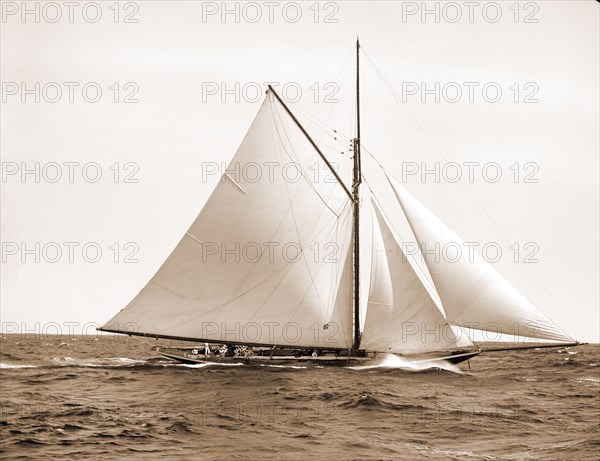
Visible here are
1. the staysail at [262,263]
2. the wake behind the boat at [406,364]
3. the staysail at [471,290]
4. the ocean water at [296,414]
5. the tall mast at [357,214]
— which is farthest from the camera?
the tall mast at [357,214]

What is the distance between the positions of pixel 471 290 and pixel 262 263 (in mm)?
11728

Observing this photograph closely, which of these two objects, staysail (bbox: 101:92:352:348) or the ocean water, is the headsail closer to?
the ocean water

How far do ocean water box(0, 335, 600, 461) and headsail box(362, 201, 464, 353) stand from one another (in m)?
1.65

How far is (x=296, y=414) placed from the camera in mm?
32562

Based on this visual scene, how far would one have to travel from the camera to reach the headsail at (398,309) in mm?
48281

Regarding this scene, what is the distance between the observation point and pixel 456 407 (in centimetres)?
3516

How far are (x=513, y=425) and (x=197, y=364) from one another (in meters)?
26.5

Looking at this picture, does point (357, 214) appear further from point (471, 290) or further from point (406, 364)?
point (471, 290)

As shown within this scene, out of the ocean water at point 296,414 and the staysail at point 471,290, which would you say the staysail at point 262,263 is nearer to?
the ocean water at point 296,414

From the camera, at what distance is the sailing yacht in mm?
48969

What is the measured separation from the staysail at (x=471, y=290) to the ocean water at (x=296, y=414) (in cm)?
308

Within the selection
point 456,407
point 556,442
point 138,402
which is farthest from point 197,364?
point 556,442

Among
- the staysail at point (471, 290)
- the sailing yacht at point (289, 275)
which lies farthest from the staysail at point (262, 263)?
the staysail at point (471, 290)

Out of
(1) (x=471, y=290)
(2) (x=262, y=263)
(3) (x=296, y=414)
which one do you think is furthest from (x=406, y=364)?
(3) (x=296, y=414)
